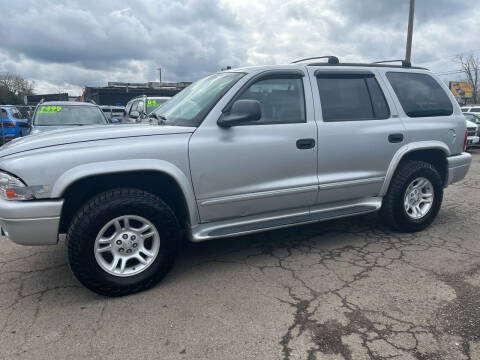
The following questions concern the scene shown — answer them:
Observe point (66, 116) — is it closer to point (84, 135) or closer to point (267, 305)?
point (84, 135)

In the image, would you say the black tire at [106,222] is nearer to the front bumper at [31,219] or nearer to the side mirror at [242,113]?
the front bumper at [31,219]

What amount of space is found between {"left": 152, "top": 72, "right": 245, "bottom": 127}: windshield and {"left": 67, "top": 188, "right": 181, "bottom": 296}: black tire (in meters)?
0.79

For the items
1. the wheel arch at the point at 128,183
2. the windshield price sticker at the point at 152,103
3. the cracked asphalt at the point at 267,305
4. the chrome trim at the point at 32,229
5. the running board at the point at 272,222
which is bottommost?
the cracked asphalt at the point at 267,305

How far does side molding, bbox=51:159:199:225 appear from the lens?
268cm

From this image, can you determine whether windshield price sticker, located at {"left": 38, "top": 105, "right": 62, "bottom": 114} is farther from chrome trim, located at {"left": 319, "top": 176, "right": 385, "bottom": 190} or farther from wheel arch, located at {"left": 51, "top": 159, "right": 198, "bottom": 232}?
chrome trim, located at {"left": 319, "top": 176, "right": 385, "bottom": 190}

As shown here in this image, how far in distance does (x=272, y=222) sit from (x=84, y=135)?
177 cm

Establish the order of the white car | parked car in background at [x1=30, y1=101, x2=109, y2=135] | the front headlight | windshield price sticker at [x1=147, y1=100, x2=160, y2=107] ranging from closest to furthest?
the front headlight < parked car in background at [x1=30, y1=101, x2=109, y2=135] < windshield price sticker at [x1=147, y1=100, x2=160, y2=107] < the white car

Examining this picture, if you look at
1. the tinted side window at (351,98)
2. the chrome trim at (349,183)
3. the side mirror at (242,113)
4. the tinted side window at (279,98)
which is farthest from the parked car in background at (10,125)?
the chrome trim at (349,183)

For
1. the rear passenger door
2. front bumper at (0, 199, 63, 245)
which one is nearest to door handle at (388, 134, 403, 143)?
the rear passenger door

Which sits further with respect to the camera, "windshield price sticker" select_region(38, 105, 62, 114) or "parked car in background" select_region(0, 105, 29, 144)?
"parked car in background" select_region(0, 105, 29, 144)

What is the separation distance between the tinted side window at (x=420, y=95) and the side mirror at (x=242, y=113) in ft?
6.37

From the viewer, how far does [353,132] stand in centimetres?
371

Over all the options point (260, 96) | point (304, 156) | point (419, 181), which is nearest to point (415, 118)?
point (419, 181)

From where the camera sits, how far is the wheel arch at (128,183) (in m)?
2.71
